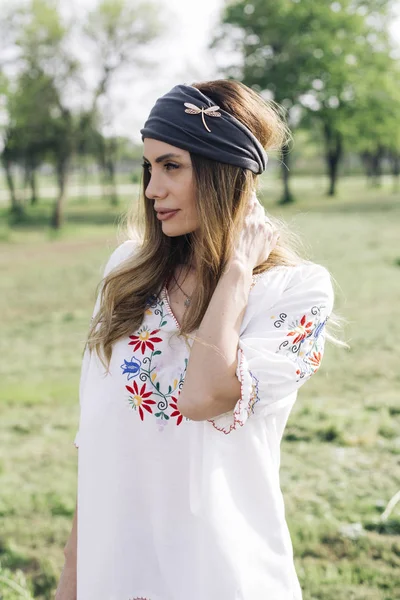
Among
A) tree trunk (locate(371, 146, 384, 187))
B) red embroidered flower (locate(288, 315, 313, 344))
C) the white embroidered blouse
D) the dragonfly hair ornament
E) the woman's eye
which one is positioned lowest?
tree trunk (locate(371, 146, 384, 187))

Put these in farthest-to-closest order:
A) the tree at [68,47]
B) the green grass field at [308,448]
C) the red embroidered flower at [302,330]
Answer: the tree at [68,47] < the green grass field at [308,448] < the red embroidered flower at [302,330]

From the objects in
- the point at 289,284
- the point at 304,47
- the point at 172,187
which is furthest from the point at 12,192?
the point at 289,284

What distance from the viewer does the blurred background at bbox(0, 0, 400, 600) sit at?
153 inches

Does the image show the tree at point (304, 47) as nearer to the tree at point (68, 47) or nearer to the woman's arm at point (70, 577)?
the tree at point (68, 47)

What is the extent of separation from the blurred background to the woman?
15.4 inches

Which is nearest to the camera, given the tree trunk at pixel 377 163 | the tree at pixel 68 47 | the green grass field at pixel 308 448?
the green grass field at pixel 308 448

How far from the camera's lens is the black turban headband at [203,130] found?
1.82 m

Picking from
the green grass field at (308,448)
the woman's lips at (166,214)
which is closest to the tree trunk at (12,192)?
the green grass field at (308,448)

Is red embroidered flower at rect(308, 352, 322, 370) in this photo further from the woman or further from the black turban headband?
the black turban headband

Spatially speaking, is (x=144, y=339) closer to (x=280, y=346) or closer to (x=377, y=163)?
(x=280, y=346)

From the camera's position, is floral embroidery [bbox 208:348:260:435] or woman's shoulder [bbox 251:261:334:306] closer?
floral embroidery [bbox 208:348:260:435]

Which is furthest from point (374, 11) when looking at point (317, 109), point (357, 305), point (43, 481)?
point (43, 481)

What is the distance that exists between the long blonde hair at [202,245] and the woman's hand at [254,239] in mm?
23

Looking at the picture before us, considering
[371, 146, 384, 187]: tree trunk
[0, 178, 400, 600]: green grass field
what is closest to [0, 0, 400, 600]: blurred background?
[0, 178, 400, 600]: green grass field
